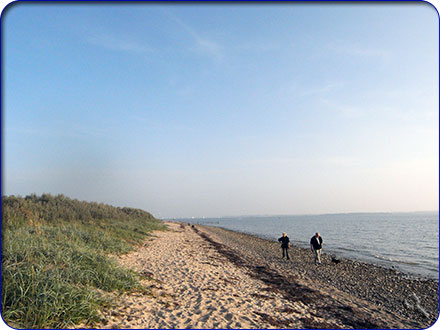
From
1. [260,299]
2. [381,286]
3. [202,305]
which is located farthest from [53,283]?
Answer: [381,286]

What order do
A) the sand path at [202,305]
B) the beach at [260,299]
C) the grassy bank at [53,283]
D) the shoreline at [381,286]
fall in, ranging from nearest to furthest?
the grassy bank at [53,283]
the sand path at [202,305]
the beach at [260,299]
the shoreline at [381,286]

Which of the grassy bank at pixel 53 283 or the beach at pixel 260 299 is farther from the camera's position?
the beach at pixel 260 299

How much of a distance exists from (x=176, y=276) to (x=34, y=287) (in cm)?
520

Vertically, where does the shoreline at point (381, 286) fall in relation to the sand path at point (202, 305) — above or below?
below

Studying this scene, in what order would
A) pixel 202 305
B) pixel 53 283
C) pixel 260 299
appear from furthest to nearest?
pixel 260 299 < pixel 202 305 < pixel 53 283

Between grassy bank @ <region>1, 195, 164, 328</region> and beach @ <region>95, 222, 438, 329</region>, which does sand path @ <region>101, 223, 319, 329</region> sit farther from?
grassy bank @ <region>1, 195, 164, 328</region>

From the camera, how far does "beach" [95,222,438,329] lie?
6000 mm

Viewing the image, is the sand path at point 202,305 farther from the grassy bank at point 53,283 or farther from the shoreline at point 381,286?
the shoreline at point 381,286

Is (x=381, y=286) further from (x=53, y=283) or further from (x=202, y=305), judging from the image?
(x=53, y=283)

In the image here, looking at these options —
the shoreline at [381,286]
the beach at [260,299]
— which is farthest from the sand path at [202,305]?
the shoreline at [381,286]

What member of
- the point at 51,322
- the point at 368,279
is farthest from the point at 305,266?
the point at 51,322

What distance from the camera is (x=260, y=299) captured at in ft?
26.0

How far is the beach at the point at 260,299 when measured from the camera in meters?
6.00

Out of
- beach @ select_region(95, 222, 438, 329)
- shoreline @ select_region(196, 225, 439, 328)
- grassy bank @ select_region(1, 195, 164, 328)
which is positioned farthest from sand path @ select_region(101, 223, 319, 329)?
shoreline @ select_region(196, 225, 439, 328)
